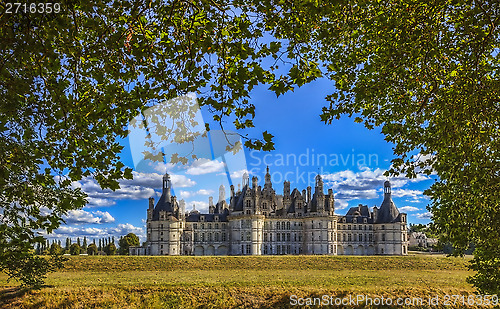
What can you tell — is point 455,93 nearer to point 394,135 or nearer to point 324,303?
point 394,135

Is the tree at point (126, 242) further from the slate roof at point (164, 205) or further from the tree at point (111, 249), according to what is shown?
→ the slate roof at point (164, 205)

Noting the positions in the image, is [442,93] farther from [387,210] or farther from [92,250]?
[92,250]

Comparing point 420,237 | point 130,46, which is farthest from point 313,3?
point 420,237

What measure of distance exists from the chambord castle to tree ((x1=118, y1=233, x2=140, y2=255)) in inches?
85.8

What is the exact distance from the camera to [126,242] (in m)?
62.2

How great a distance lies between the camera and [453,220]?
29.7ft

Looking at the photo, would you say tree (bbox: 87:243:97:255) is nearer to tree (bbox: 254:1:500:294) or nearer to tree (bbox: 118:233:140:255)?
tree (bbox: 118:233:140:255)

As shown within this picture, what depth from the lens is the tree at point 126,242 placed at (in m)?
62.0

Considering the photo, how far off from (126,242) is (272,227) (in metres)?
23.8

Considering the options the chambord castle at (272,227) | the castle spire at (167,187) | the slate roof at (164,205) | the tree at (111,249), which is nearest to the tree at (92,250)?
the tree at (111,249)

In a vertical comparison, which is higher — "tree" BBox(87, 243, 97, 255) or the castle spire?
the castle spire

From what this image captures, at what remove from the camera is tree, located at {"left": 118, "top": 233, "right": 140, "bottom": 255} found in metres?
62.0

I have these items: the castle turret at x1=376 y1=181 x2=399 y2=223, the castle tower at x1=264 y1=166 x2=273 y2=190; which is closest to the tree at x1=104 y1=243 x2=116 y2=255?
the castle tower at x1=264 y1=166 x2=273 y2=190

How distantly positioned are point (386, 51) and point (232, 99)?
4.29 meters
